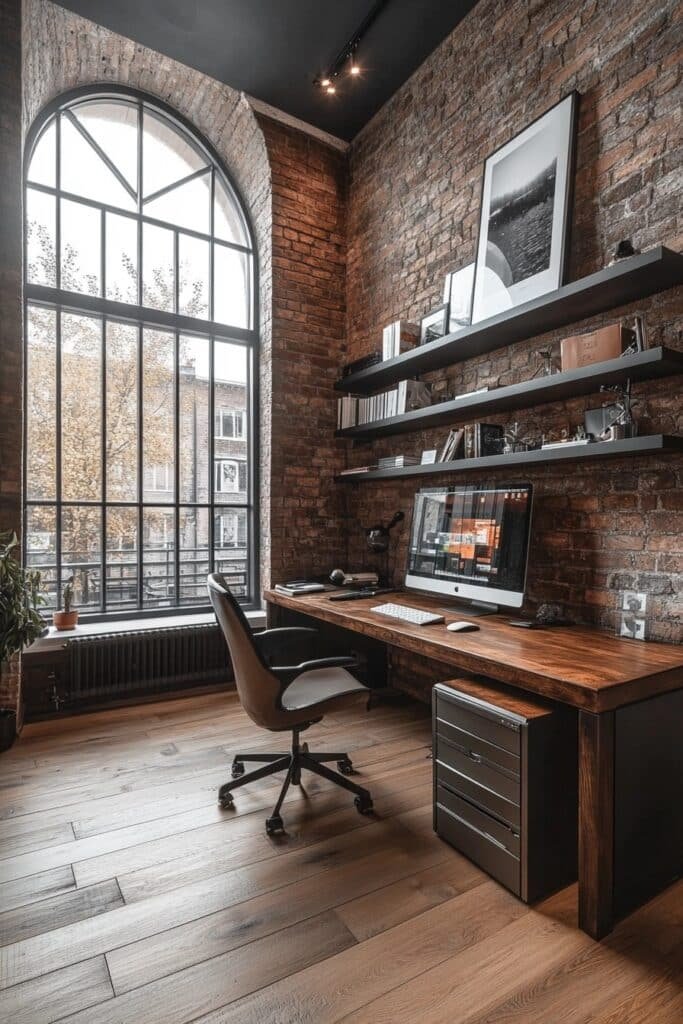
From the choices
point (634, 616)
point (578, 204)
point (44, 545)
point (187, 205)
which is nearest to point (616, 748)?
point (634, 616)

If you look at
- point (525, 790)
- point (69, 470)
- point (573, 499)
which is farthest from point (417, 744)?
point (69, 470)

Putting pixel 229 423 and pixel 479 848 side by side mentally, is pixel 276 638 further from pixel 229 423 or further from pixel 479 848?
pixel 229 423

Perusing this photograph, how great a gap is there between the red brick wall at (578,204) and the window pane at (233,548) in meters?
1.27

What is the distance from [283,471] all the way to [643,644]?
2728 mm

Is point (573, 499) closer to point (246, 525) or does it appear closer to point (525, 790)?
point (525, 790)

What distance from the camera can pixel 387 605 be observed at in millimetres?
2883

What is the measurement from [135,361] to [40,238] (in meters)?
0.97

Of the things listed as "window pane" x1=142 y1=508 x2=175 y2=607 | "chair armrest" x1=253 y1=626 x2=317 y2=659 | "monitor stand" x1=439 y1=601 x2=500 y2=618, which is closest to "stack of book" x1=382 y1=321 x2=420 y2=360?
"monitor stand" x1=439 y1=601 x2=500 y2=618

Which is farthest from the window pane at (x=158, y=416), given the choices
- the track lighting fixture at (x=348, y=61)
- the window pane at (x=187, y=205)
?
the track lighting fixture at (x=348, y=61)

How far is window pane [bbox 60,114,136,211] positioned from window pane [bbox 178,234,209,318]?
1.55 feet

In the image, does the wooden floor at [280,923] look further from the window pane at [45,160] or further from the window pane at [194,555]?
the window pane at [45,160]

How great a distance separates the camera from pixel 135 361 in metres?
3.89

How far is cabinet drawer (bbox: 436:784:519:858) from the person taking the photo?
5.78 feet

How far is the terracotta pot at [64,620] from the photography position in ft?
11.2
